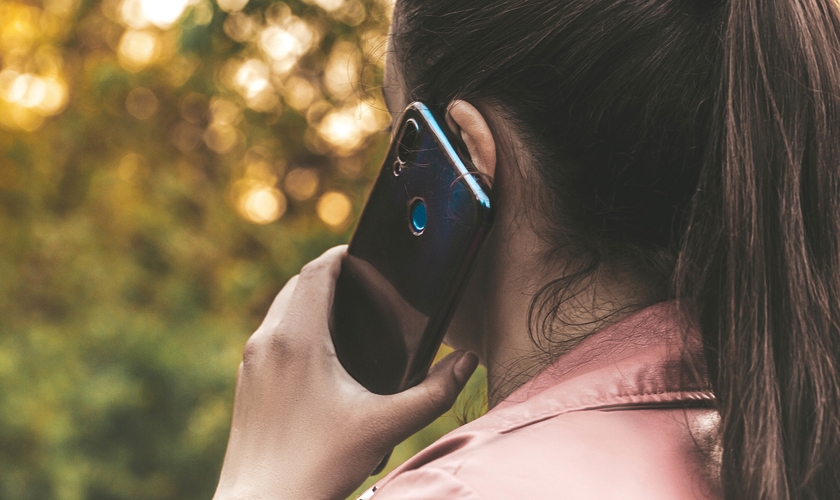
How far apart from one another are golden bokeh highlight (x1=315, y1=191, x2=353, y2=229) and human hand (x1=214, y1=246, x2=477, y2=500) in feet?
6.68

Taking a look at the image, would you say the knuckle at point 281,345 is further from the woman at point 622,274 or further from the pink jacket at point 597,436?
the pink jacket at point 597,436

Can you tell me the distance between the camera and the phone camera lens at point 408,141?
1.14 meters

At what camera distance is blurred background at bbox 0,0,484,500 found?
11.5 feet

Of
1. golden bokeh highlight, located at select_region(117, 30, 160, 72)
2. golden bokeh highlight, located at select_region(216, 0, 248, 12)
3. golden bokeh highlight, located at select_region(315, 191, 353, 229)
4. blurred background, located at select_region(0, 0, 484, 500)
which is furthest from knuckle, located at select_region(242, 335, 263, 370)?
golden bokeh highlight, located at select_region(117, 30, 160, 72)

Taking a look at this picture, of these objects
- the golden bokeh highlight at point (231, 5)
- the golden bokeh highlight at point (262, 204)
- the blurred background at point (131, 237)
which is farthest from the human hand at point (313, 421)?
the golden bokeh highlight at point (262, 204)

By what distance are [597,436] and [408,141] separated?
21.6 inches

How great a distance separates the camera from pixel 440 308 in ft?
3.61

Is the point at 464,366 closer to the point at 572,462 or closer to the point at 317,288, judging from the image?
the point at 317,288

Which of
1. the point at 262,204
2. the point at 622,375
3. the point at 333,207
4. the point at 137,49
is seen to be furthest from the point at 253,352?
the point at 137,49

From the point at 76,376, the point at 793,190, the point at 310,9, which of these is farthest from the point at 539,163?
the point at 76,376

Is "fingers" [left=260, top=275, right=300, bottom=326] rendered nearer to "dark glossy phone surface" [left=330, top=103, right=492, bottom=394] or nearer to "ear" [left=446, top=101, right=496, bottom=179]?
"dark glossy phone surface" [left=330, top=103, right=492, bottom=394]

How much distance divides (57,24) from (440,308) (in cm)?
392

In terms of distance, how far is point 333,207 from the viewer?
3.40 m

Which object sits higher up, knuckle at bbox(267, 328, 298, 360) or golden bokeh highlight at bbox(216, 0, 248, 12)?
golden bokeh highlight at bbox(216, 0, 248, 12)
